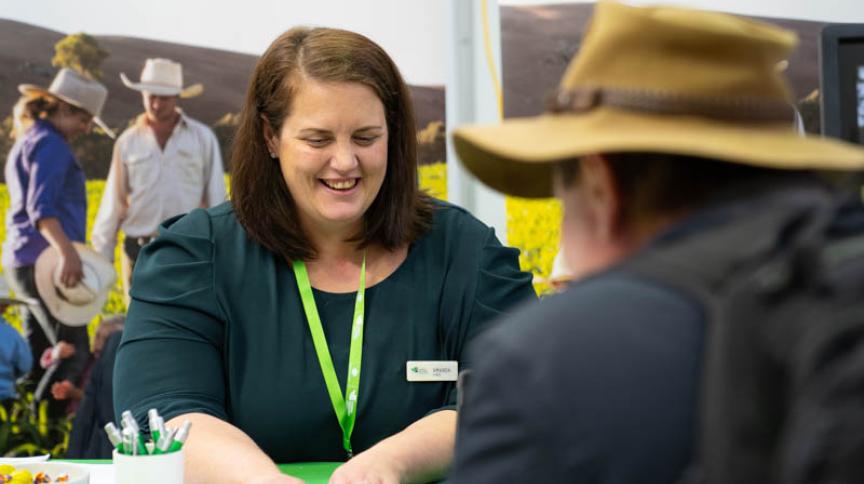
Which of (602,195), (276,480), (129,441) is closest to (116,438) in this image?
(129,441)

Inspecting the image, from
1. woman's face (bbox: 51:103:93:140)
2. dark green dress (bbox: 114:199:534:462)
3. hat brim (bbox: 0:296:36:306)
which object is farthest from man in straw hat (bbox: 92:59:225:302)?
dark green dress (bbox: 114:199:534:462)

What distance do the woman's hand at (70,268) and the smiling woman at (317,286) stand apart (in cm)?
150

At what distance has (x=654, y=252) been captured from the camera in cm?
83

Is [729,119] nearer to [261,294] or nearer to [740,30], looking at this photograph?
[740,30]

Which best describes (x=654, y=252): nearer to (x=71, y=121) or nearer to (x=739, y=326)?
(x=739, y=326)

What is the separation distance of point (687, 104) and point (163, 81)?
3003mm

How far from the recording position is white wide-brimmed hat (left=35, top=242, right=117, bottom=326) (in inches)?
140

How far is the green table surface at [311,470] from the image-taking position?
1879 mm

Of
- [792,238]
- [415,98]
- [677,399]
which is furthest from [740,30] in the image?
[415,98]

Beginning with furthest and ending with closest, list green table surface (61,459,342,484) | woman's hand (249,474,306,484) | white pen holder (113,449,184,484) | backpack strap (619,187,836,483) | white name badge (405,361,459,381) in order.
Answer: white name badge (405,361,459,381)
green table surface (61,459,342,484)
woman's hand (249,474,306,484)
white pen holder (113,449,184,484)
backpack strap (619,187,836,483)

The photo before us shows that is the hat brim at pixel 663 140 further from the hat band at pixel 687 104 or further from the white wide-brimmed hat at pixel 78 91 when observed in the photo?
the white wide-brimmed hat at pixel 78 91

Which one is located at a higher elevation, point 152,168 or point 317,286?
point 152,168

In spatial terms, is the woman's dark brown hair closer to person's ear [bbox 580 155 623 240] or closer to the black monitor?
the black monitor

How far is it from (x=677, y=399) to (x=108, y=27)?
3.20 metres
